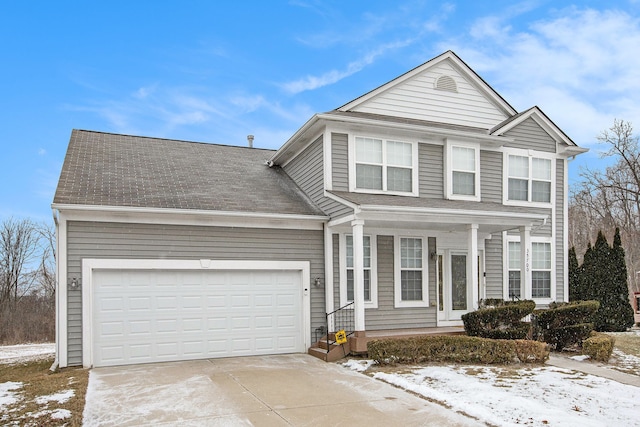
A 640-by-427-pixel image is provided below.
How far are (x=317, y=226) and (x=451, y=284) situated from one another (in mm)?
3917

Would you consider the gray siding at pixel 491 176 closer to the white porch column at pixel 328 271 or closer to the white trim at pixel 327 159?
the white trim at pixel 327 159

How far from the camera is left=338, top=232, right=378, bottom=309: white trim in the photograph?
1237 cm

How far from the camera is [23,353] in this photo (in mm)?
14695

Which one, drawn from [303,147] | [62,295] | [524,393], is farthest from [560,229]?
[62,295]

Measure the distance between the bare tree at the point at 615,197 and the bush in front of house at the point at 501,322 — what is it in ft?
66.7

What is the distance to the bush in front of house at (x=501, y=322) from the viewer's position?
1143 cm

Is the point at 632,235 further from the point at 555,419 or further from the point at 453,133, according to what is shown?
the point at 555,419

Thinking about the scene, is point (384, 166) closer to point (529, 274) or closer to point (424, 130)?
point (424, 130)

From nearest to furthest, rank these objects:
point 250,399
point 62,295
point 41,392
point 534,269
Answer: point 250,399
point 41,392
point 62,295
point 534,269

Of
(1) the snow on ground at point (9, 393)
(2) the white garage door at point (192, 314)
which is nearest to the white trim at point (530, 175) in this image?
(2) the white garage door at point (192, 314)

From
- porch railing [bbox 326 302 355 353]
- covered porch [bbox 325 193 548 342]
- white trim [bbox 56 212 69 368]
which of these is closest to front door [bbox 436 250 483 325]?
covered porch [bbox 325 193 548 342]

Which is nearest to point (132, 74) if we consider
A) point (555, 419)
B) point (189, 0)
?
point (189, 0)

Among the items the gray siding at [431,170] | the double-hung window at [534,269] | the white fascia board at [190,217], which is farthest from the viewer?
the double-hung window at [534,269]

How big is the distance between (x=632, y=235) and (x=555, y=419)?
108 feet
